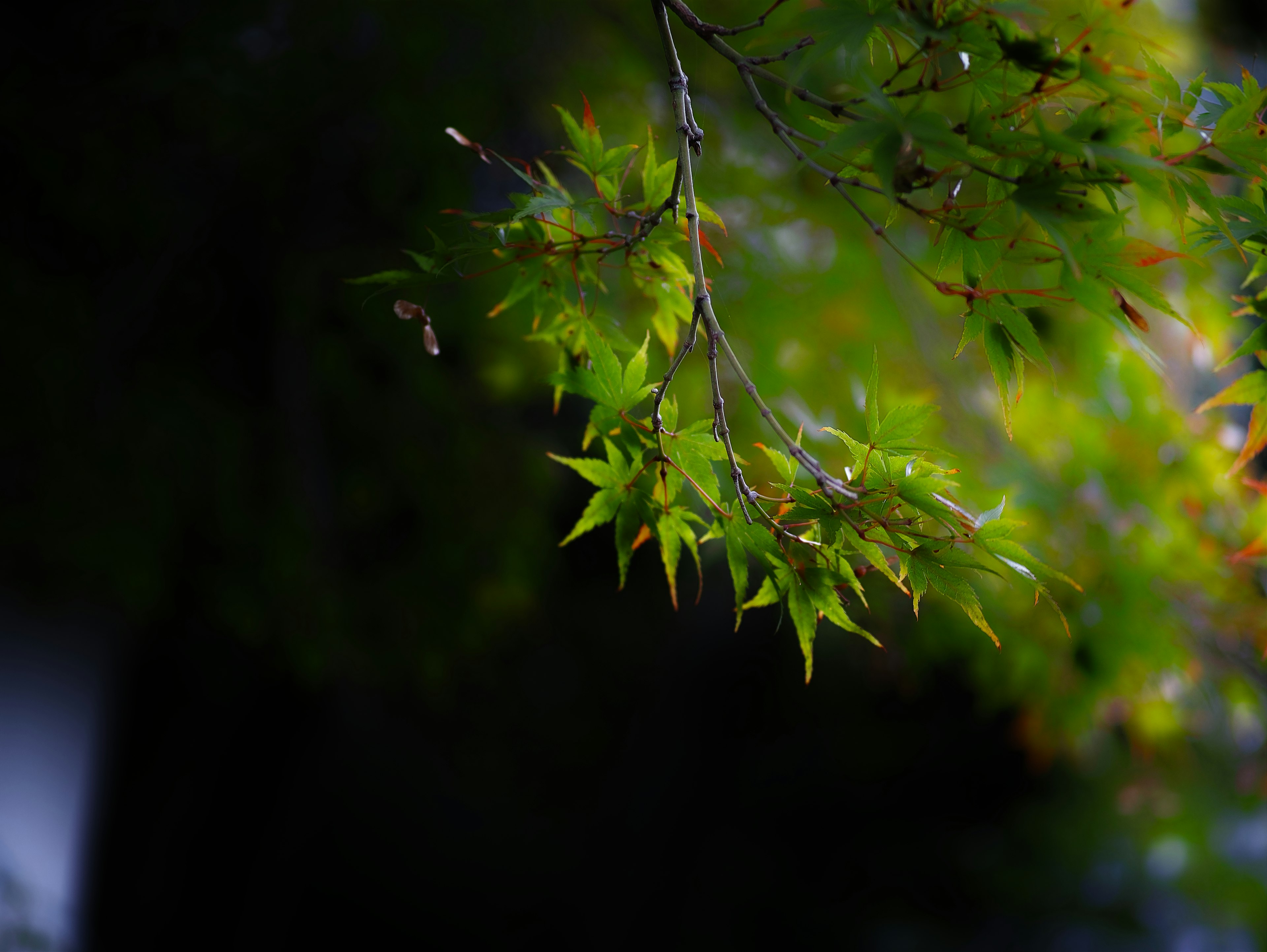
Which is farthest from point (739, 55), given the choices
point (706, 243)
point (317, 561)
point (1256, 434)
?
point (317, 561)

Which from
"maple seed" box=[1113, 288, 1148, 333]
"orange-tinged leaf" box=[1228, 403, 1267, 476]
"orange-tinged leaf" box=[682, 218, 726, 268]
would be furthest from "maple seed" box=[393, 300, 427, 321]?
"orange-tinged leaf" box=[1228, 403, 1267, 476]

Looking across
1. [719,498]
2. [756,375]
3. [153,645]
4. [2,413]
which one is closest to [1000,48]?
[719,498]

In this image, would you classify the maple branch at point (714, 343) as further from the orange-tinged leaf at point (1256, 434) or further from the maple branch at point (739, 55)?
the orange-tinged leaf at point (1256, 434)

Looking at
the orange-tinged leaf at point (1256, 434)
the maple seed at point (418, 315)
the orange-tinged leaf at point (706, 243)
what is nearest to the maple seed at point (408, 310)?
the maple seed at point (418, 315)

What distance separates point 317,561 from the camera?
1931 mm

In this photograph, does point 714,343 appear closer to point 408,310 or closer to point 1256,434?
point 408,310

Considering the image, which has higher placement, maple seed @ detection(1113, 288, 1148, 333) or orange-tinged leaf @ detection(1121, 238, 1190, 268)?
orange-tinged leaf @ detection(1121, 238, 1190, 268)

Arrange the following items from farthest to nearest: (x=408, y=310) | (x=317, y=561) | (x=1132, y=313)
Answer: (x=317, y=561) → (x=408, y=310) → (x=1132, y=313)

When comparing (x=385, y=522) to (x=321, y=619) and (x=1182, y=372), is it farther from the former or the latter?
(x=1182, y=372)

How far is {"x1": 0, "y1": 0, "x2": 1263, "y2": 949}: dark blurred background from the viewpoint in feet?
5.36

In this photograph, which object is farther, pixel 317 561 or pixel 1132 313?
pixel 317 561

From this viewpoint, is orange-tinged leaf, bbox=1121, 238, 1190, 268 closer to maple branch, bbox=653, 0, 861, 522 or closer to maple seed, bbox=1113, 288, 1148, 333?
maple seed, bbox=1113, 288, 1148, 333

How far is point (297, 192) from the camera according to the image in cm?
184

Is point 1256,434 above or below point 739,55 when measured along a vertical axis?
below
